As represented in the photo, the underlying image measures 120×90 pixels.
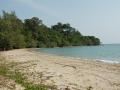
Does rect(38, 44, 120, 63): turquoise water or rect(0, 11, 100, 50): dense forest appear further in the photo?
rect(0, 11, 100, 50): dense forest

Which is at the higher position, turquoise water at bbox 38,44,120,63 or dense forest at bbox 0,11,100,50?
dense forest at bbox 0,11,100,50

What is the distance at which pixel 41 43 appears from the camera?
108m

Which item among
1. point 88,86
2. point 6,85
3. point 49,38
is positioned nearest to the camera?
point 6,85

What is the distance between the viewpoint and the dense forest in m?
68.5

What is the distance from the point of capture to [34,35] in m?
108

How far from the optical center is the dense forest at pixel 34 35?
68.5 meters

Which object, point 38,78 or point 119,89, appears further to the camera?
point 38,78

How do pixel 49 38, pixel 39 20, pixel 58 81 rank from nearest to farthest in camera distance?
pixel 58 81 < pixel 39 20 < pixel 49 38

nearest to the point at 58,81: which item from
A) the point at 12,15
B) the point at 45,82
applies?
the point at 45,82

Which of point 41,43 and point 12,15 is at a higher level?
→ point 12,15

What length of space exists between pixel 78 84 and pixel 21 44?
214 feet

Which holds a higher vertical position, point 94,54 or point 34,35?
point 34,35

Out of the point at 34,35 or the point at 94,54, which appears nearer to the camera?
the point at 94,54

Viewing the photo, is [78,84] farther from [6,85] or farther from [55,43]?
[55,43]
